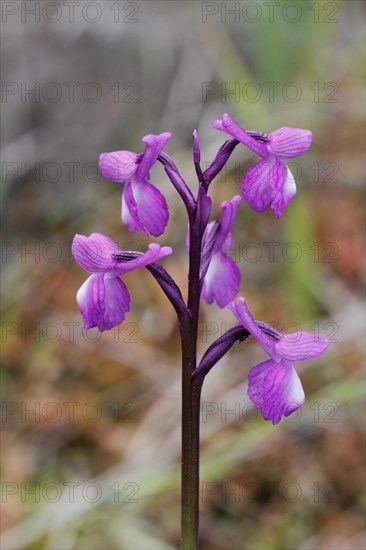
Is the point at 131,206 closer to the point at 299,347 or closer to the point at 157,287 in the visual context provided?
the point at 299,347

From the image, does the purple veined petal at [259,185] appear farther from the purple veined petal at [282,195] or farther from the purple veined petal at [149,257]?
the purple veined petal at [149,257]

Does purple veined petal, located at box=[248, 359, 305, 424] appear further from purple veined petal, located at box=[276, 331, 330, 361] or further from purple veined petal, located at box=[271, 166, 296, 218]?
purple veined petal, located at box=[271, 166, 296, 218]

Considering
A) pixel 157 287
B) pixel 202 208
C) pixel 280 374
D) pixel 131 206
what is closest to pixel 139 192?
pixel 131 206

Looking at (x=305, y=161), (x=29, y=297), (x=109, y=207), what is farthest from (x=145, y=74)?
(x=29, y=297)

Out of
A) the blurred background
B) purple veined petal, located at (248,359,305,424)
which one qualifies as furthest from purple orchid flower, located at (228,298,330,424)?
the blurred background

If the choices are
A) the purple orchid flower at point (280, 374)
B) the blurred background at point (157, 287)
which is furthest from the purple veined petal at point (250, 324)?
the blurred background at point (157, 287)

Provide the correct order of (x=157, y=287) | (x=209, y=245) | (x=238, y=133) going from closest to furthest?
(x=238, y=133) → (x=209, y=245) → (x=157, y=287)
